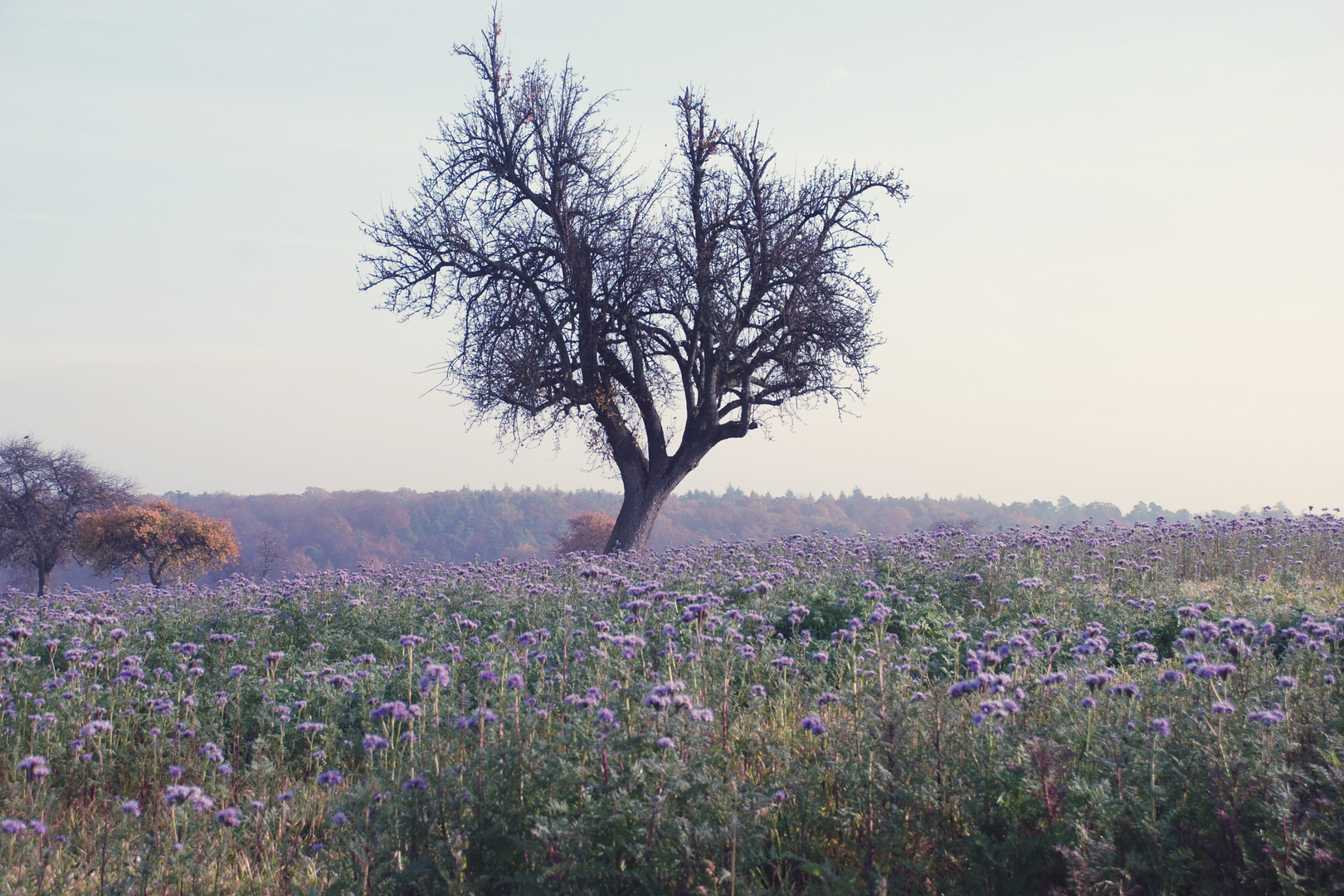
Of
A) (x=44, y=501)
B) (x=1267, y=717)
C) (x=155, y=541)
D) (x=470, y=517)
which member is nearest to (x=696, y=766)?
(x=1267, y=717)

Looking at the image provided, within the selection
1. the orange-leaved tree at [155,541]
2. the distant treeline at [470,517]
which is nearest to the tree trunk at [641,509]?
the orange-leaved tree at [155,541]

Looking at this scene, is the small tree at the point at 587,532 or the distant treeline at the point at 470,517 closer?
the small tree at the point at 587,532

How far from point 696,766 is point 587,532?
43.2 metres

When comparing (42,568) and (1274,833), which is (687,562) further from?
(42,568)

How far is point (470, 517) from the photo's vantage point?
84.3 m

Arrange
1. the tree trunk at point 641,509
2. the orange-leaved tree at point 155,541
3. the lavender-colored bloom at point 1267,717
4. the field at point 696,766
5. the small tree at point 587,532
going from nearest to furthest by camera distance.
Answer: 1. the field at point 696,766
2. the lavender-colored bloom at point 1267,717
3. the tree trunk at point 641,509
4. the orange-leaved tree at point 155,541
5. the small tree at point 587,532

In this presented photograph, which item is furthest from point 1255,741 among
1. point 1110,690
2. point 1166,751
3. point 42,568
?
point 42,568

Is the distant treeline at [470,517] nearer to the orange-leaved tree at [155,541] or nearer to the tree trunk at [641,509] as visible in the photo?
the orange-leaved tree at [155,541]

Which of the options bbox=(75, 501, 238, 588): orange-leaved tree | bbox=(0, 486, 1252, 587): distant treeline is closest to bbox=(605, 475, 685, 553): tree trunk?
bbox=(75, 501, 238, 588): orange-leaved tree

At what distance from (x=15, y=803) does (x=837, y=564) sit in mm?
8681

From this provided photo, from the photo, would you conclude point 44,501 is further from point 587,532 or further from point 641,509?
point 641,509

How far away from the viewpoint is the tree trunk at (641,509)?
59.2ft

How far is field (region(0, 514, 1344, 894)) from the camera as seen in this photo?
3.29m

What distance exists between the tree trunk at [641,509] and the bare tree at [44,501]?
26188 millimetres
